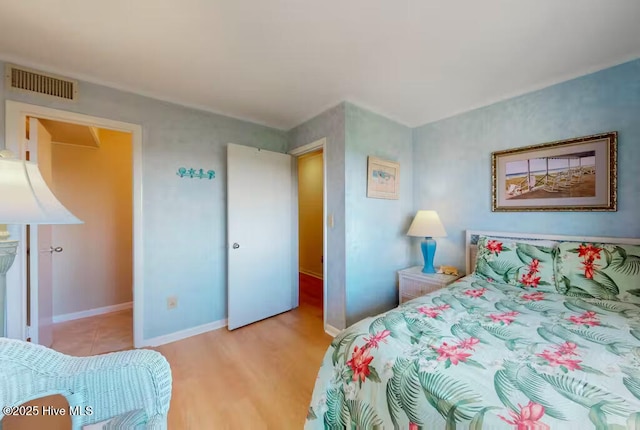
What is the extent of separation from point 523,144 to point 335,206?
184cm

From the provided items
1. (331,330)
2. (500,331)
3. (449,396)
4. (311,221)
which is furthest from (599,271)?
(311,221)

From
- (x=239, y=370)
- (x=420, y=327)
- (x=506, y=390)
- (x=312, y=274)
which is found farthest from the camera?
(x=312, y=274)

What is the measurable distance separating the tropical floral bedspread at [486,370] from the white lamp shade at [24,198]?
1355 mm

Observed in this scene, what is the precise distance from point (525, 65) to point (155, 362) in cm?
287

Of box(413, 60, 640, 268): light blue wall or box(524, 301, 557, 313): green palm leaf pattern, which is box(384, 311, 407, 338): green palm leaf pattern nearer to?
box(524, 301, 557, 313): green palm leaf pattern

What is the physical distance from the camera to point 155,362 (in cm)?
81

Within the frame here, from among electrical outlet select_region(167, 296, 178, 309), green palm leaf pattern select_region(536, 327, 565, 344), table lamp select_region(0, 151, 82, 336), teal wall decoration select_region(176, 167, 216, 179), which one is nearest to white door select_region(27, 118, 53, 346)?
electrical outlet select_region(167, 296, 178, 309)

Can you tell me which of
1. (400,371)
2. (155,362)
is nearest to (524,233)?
(400,371)

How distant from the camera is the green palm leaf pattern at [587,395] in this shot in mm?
728

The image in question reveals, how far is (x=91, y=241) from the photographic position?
9.98 feet

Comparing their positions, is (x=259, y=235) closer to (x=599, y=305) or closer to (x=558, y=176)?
(x=599, y=305)

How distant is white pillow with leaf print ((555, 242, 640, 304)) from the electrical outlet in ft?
10.6

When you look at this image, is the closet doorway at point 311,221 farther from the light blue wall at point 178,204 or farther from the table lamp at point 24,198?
the table lamp at point 24,198

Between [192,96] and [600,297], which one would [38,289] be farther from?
[600,297]
